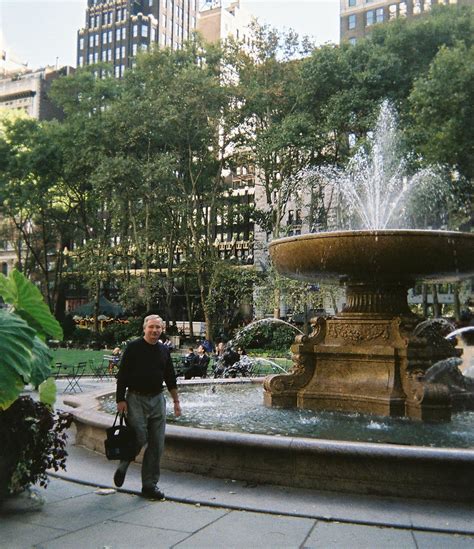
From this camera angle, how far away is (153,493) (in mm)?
5371

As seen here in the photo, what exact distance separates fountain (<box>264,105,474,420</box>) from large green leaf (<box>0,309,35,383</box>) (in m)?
4.53

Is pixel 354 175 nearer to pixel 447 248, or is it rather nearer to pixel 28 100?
pixel 447 248

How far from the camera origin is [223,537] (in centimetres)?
441

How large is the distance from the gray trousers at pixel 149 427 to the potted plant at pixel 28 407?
0.62m

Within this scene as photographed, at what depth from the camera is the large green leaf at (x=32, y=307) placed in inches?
208

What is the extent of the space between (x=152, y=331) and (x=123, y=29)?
99.0 m

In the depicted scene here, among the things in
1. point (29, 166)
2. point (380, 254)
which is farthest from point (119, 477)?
point (29, 166)

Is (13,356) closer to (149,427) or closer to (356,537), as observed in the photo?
(149,427)

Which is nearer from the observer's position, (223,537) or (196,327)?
(223,537)

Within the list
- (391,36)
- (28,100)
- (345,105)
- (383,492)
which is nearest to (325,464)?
(383,492)

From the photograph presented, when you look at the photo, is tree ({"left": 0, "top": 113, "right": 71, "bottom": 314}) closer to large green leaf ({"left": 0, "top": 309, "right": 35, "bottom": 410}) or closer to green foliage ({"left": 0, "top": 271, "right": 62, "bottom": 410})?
green foliage ({"left": 0, "top": 271, "right": 62, "bottom": 410})

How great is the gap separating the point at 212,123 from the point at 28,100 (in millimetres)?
64320

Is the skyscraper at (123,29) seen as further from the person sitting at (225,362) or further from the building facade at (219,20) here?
the person sitting at (225,362)

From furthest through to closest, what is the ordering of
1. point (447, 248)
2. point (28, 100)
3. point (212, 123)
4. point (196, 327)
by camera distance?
point (28, 100) < point (196, 327) < point (212, 123) < point (447, 248)
